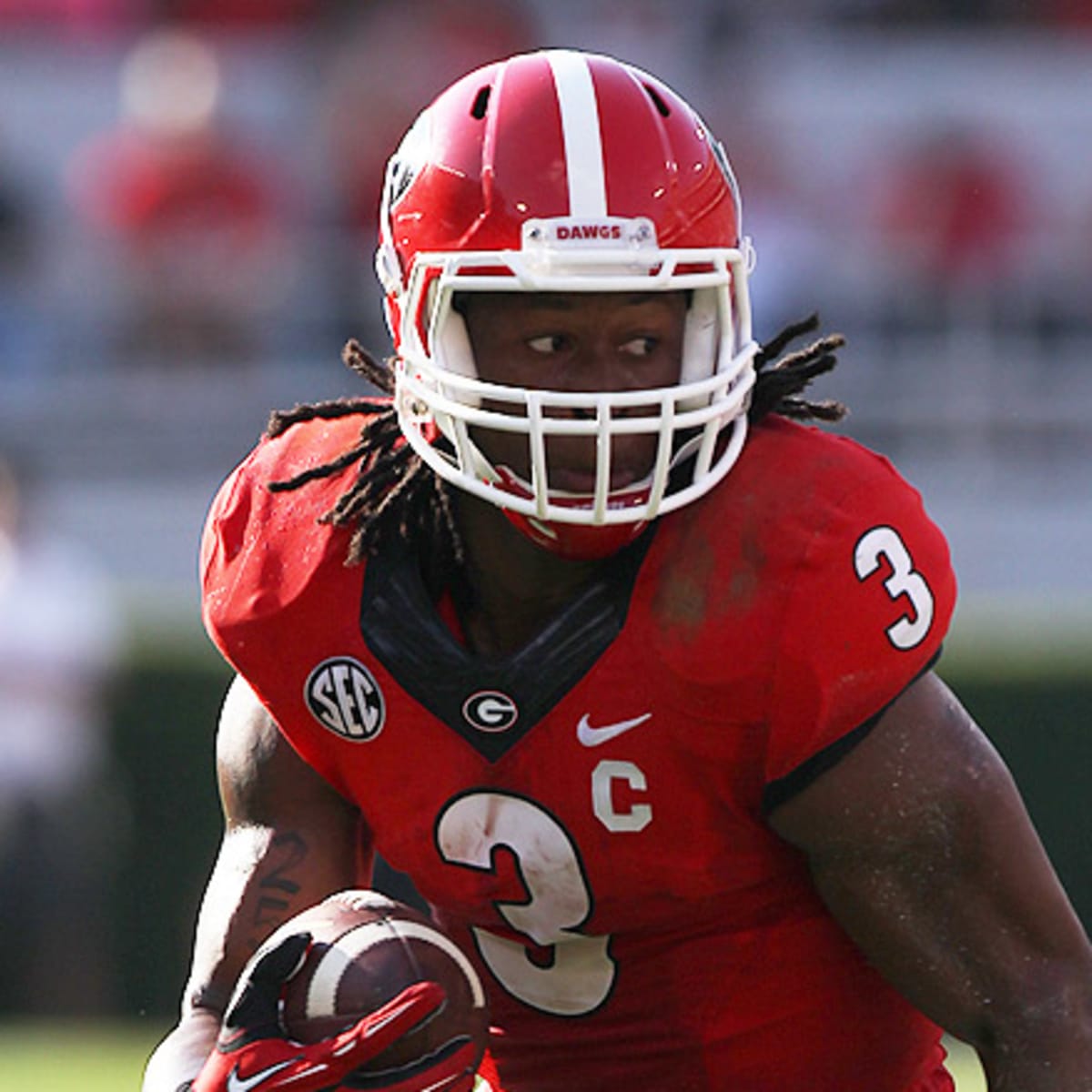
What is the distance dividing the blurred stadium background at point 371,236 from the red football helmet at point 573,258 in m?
4.78

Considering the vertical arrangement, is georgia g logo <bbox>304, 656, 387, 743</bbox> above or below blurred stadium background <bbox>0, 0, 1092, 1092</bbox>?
above

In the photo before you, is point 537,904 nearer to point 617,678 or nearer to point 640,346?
point 617,678

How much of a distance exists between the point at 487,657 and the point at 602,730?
0.20 meters

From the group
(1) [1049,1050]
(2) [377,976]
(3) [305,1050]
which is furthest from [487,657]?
(1) [1049,1050]

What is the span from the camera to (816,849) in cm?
269

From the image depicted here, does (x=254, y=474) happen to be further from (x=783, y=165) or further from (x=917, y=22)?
(x=917, y=22)

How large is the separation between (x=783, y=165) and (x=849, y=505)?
623cm

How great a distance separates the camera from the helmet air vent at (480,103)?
2.81 meters

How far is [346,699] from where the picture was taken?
9.34 ft

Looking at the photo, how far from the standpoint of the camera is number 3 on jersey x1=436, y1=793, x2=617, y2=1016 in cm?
275

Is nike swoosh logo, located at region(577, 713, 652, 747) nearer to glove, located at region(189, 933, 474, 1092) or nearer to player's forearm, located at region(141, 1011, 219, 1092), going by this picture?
glove, located at region(189, 933, 474, 1092)

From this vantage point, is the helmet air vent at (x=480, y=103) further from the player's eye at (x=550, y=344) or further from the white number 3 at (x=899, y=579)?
the white number 3 at (x=899, y=579)

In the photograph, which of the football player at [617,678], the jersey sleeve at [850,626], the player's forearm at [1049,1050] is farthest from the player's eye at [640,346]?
the player's forearm at [1049,1050]

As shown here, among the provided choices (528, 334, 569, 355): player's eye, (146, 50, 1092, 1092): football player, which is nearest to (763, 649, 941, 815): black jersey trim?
(146, 50, 1092, 1092): football player
